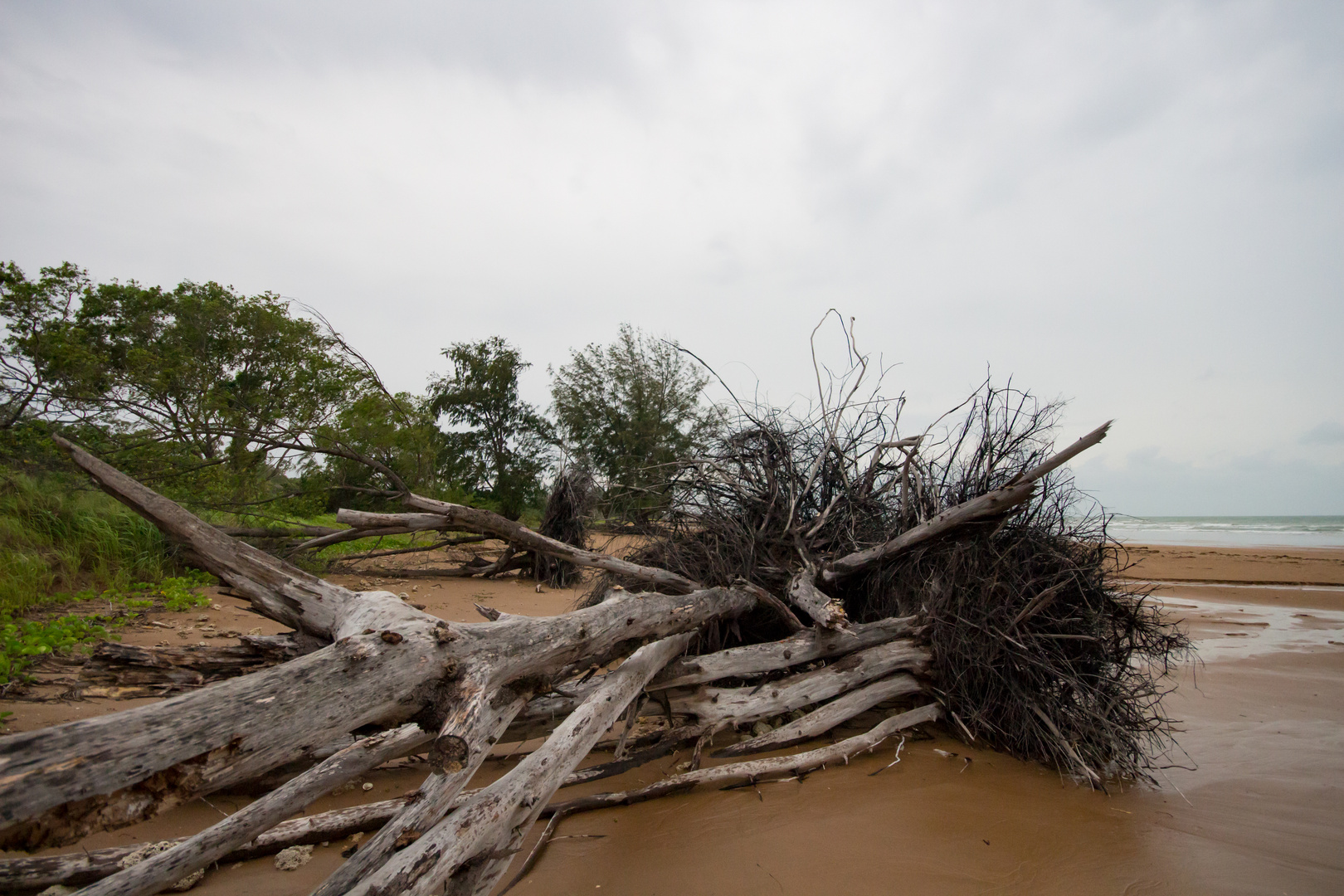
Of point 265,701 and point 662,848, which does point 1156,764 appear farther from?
point 265,701

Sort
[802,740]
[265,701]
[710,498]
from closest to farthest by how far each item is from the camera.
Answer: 1. [265,701]
2. [802,740]
3. [710,498]

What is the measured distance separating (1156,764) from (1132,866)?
1.72 meters

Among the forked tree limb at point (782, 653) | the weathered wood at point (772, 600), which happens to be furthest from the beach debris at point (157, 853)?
the weathered wood at point (772, 600)

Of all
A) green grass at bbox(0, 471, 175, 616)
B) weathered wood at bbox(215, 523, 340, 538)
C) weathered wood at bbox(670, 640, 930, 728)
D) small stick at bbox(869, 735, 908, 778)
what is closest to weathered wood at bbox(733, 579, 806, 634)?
weathered wood at bbox(670, 640, 930, 728)

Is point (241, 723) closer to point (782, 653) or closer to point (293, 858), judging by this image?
point (293, 858)

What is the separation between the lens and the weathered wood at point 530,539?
3.63 m

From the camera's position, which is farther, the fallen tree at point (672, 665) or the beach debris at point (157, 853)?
the beach debris at point (157, 853)

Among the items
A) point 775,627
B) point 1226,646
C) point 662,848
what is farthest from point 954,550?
point 1226,646

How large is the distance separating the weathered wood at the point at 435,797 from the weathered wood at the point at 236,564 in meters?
1.14

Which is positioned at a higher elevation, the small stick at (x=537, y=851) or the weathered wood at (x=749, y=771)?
the weathered wood at (x=749, y=771)

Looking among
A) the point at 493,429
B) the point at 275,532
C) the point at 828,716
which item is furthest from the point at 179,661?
the point at 493,429

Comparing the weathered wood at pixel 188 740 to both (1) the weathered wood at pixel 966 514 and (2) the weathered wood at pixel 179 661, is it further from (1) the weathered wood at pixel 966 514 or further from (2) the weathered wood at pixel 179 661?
(1) the weathered wood at pixel 966 514

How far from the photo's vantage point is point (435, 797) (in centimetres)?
198

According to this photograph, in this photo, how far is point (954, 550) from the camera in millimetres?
4566
